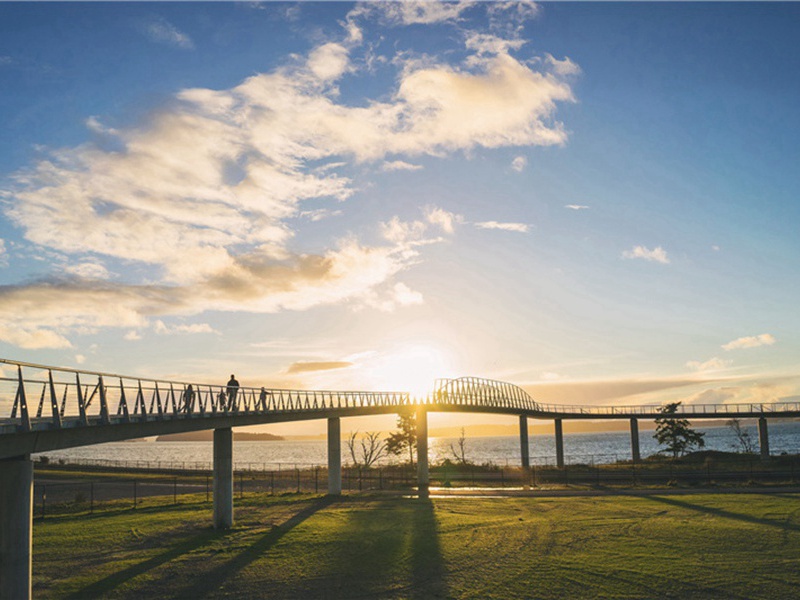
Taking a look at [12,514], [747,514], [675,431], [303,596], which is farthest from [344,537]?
[675,431]

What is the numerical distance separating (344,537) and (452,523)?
5943mm

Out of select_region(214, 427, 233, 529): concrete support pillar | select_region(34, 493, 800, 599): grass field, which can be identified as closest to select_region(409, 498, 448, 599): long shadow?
select_region(34, 493, 800, 599): grass field

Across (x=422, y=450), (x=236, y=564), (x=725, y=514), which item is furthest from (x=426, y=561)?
(x=422, y=450)

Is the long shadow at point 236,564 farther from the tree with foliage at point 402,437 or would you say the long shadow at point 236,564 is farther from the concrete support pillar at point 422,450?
the tree with foliage at point 402,437

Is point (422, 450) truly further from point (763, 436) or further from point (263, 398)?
point (763, 436)

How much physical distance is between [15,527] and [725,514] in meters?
32.1

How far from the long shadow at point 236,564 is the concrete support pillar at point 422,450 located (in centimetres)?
2458

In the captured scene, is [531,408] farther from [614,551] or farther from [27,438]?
[27,438]

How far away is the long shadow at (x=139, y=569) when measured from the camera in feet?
70.5

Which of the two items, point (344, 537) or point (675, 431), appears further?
point (675, 431)

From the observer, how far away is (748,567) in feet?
73.9

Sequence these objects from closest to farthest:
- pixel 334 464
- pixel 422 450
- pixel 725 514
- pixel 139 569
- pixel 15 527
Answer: pixel 15 527 → pixel 139 569 → pixel 725 514 → pixel 334 464 → pixel 422 450

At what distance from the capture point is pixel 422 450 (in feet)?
210

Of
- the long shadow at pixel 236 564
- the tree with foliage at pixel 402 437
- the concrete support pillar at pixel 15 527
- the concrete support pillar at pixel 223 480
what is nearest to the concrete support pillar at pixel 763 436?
the tree with foliage at pixel 402 437
